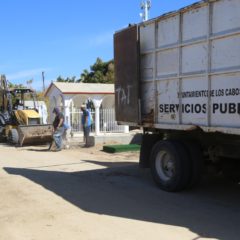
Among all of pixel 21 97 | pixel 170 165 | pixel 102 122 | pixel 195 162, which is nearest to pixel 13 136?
pixel 21 97

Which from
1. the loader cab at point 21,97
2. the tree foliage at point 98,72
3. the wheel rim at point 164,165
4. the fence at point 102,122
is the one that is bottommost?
the wheel rim at point 164,165

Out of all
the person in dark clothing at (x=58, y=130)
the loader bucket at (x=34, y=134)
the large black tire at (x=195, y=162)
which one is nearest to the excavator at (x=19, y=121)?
the loader bucket at (x=34, y=134)

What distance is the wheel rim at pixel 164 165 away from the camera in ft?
35.3

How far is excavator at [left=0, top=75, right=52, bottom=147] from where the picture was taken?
22.0 meters

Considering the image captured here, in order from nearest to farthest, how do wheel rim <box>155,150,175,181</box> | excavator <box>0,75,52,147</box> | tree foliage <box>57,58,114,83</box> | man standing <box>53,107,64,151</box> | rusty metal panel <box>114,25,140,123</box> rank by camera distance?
wheel rim <box>155,150,175,181</box> → rusty metal panel <box>114,25,140,123</box> → man standing <box>53,107,64,151</box> → excavator <box>0,75,52,147</box> → tree foliage <box>57,58,114,83</box>

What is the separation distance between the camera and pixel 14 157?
17422 millimetres

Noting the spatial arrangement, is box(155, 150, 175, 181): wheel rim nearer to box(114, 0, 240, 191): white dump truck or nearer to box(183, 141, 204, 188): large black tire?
box(114, 0, 240, 191): white dump truck

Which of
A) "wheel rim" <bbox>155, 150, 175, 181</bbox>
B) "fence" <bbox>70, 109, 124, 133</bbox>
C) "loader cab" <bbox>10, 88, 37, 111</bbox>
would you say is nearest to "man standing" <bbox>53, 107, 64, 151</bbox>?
"loader cab" <bbox>10, 88, 37, 111</bbox>

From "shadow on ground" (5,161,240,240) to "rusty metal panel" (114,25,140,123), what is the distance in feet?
4.97

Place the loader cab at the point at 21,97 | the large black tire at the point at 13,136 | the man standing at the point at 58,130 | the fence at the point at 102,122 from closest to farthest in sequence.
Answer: the man standing at the point at 58,130 → the large black tire at the point at 13,136 → the loader cab at the point at 21,97 → the fence at the point at 102,122

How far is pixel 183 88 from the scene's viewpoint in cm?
1005

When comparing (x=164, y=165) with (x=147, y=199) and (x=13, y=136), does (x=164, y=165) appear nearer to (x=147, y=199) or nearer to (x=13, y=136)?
(x=147, y=199)

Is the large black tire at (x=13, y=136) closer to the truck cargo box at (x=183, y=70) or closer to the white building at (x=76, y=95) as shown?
the white building at (x=76, y=95)

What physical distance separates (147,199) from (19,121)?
15.3m
